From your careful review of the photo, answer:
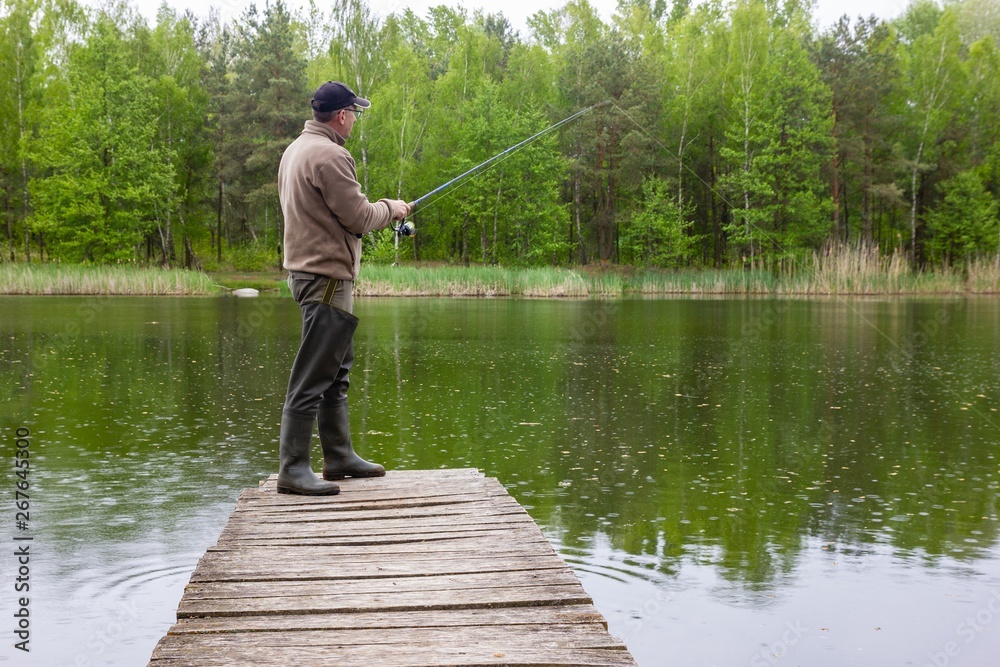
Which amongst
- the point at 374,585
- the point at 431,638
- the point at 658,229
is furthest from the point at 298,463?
the point at 658,229

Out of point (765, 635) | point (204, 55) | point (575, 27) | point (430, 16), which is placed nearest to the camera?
point (765, 635)

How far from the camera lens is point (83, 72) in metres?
39.8

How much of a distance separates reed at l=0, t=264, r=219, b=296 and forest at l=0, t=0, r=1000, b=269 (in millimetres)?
5917

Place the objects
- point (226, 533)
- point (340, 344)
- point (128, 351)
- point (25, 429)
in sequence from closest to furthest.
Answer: point (226, 533) < point (340, 344) < point (25, 429) < point (128, 351)

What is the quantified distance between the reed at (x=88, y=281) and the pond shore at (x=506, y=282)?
0.09 ft

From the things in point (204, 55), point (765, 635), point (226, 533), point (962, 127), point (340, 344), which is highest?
point (204, 55)

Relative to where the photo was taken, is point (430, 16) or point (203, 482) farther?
point (430, 16)

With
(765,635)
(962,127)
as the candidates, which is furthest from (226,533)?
(962,127)

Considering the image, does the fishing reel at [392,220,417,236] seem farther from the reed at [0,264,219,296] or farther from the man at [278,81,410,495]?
the reed at [0,264,219,296]

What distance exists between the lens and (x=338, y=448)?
208 inches

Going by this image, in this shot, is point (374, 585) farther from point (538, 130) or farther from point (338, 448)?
point (538, 130)

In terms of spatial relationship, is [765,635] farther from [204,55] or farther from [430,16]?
[430,16]

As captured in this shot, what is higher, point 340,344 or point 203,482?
point 340,344

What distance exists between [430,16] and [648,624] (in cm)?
6230
